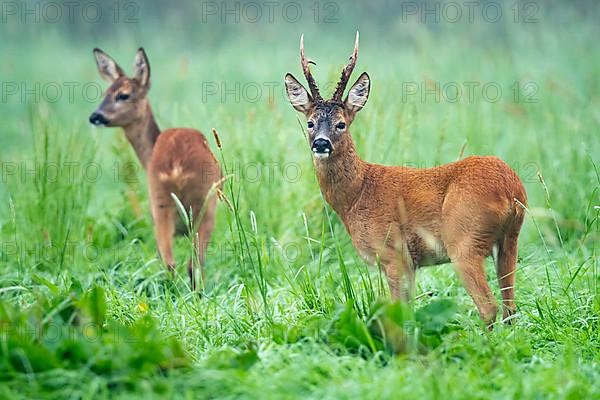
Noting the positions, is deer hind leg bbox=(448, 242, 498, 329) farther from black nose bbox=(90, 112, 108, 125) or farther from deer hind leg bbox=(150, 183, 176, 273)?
black nose bbox=(90, 112, 108, 125)

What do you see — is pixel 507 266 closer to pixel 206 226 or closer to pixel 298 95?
pixel 298 95

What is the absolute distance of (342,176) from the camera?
5766mm

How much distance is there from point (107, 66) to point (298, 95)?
2.85 meters

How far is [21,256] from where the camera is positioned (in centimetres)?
634

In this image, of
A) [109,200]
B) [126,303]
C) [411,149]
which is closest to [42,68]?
[109,200]

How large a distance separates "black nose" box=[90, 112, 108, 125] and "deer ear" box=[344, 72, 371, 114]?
101 inches

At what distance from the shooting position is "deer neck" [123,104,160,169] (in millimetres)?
7718

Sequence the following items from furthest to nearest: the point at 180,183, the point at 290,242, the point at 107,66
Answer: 1. the point at 107,66
2. the point at 290,242
3. the point at 180,183

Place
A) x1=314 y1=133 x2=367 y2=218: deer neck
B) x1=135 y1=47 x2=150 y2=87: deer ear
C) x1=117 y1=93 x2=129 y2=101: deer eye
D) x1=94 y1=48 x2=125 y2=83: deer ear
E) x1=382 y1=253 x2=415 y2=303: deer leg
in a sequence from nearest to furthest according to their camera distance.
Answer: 1. x1=382 y1=253 x2=415 y2=303: deer leg
2. x1=314 y1=133 x2=367 y2=218: deer neck
3. x1=117 y1=93 x2=129 y2=101: deer eye
4. x1=135 y1=47 x2=150 y2=87: deer ear
5. x1=94 y1=48 x2=125 y2=83: deer ear

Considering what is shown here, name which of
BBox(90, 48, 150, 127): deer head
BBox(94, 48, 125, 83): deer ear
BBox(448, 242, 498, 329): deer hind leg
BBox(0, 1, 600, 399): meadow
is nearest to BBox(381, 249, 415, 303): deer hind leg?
BBox(0, 1, 600, 399): meadow

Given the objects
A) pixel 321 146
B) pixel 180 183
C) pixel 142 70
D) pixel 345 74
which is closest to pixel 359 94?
pixel 345 74

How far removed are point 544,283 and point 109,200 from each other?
14.5 feet

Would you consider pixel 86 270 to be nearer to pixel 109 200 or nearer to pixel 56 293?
pixel 56 293

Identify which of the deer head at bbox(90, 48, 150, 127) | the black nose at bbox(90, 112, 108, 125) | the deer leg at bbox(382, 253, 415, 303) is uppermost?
the deer head at bbox(90, 48, 150, 127)
